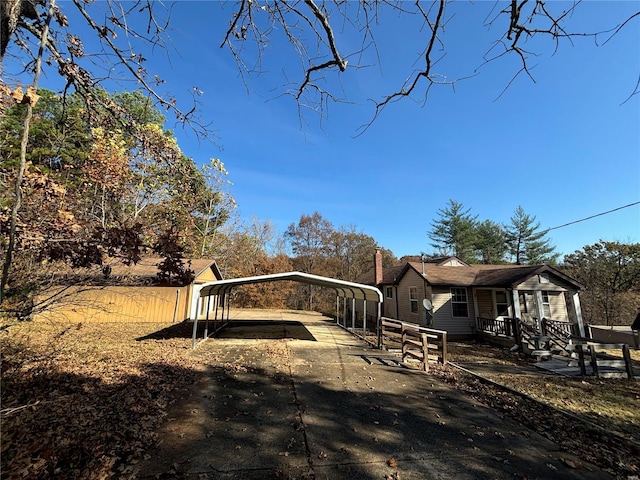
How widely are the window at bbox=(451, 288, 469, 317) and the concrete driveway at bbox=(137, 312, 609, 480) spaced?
10330mm

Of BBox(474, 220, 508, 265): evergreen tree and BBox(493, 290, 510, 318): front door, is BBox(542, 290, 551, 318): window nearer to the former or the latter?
BBox(493, 290, 510, 318): front door

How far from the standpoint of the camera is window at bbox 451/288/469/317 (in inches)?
680

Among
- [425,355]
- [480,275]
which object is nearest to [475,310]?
[480,275]

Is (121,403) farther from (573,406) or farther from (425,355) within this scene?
(573,406)

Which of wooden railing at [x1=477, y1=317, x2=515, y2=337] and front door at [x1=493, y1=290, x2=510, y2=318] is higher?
front door at [x1=493, y1=290, x2=510, y2=318]

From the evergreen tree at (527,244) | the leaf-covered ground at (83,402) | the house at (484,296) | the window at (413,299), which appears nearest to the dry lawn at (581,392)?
the house at (484,296)

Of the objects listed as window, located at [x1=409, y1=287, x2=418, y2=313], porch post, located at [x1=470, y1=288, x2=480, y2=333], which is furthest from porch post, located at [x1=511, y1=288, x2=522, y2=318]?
window, located at [x1=409, y1=287, x2=418, y2=313]

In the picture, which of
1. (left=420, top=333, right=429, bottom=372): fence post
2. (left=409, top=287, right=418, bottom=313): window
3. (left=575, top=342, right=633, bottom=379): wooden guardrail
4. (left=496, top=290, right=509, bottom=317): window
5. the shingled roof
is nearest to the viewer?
(left=420, top=333, right=429, bottom=372): fence post

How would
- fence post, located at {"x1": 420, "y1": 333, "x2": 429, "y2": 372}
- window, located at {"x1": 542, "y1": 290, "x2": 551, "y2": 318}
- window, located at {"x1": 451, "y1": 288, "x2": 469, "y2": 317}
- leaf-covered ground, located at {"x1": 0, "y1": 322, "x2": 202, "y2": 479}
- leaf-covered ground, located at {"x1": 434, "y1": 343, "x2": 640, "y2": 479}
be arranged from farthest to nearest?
1. window, located at {"x1": 451, "y1": 288, "x2": 469, "y2": 317}
2. window, located at {"x1": 542, "y1": 290, "x2": 551, "y2": 318}
3. fence post, located at {"x1": 420, "y1": 333, "x2": 429, "y2": 372}
4. leaf-covered ground, located at {"x1": 434, "y1": 343, "x2": 640, "y2": 479}
5. leaf-covered ground, located at {"x1": 0, "y1": 322, "x2": 202, "y2": 479}

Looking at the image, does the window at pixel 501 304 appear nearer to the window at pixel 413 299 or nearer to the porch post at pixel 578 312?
the porch post at pixel 578 312

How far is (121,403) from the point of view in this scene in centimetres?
545

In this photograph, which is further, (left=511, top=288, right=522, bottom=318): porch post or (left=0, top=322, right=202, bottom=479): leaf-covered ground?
(left=511, top=288, right=522, bottom=318): porch post

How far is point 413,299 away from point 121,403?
1723cm

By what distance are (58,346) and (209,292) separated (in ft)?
16.5
